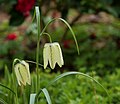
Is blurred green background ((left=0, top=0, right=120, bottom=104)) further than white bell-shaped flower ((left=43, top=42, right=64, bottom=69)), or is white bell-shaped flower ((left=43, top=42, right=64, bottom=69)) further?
blurred green background ((left=0, top=0, right=120, bottom=104))

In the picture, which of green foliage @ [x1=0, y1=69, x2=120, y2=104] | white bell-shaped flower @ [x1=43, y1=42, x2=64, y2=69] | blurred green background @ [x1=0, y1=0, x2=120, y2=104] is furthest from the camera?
blurred green background @ [x1=0, y1=0, x2=120, y2=104]

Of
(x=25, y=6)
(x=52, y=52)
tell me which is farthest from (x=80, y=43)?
(x=52, y=52)

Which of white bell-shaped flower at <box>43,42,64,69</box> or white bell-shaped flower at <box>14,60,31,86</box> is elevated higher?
white bell-shaped flower at <box>43,42,64,69</box>

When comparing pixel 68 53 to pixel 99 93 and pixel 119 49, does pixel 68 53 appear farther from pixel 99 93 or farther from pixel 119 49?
pixel 99 93

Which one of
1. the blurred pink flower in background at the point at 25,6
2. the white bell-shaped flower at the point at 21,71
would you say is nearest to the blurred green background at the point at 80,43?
the blurred pink flower in background at the point at 25,6

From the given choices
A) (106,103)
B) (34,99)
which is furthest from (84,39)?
(34,99)

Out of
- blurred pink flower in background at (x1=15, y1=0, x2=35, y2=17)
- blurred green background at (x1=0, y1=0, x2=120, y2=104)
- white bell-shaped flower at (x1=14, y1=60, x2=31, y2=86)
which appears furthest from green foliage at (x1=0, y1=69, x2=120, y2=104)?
blurred pink flower in background at (x1=15, y1=0, x2=35, y2=17)

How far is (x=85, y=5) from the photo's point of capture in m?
3.28

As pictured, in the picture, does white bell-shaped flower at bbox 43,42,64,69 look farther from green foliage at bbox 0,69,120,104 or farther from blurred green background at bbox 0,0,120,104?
blurred green background at bbox 0,0,120,104

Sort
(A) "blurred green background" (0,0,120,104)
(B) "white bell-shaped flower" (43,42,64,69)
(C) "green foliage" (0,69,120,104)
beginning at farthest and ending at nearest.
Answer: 1. (A) "blurred green background" (0,0,120,104)
2. (C) "green foliage" (0,69,120,104)
3. (B) "white bell-shaped flower" (43,42,64,69)

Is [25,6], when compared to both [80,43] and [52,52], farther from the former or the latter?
[52,52]

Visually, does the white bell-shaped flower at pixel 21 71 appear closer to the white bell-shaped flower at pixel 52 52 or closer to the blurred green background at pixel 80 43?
the white bell-shaped flower at pixel 52 52

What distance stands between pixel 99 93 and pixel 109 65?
84 cm

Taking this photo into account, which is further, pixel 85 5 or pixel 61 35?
pixel 61 35
